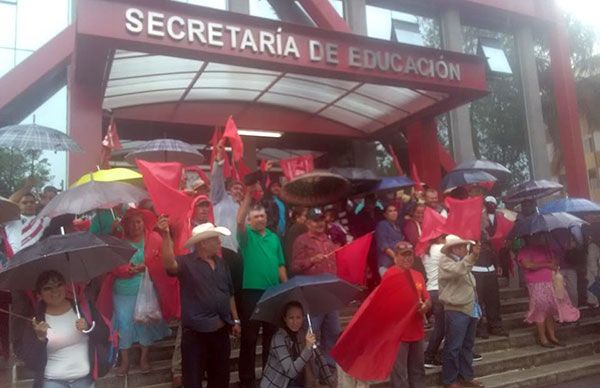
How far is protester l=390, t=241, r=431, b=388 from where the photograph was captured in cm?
514

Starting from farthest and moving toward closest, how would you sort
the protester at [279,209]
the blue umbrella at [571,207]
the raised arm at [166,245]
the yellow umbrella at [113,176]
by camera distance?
the blue umbrella at [571,207]
the protester at [279,209]
the yellow umbrella at [113,176]
the raised arm at [166,245]

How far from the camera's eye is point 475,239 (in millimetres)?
5715

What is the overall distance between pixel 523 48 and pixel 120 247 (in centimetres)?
1366

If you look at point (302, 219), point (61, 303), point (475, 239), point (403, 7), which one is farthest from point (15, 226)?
point (403, 7)

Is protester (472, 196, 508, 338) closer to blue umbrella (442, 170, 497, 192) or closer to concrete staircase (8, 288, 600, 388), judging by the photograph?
concrete staircase (8, 288, 600, 388)

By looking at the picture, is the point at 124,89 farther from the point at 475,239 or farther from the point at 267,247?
the point at 475,239

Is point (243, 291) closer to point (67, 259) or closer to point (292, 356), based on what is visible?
point (292, 356)

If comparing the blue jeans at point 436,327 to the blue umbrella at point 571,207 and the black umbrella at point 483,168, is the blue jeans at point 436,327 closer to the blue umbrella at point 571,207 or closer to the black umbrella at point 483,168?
the blue umbrella at point 571,207

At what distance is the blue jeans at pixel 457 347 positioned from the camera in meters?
5.79

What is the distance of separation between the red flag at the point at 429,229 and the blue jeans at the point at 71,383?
410 centimetres

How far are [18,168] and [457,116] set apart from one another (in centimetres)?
988

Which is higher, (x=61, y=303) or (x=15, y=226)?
(x=15, y=226)

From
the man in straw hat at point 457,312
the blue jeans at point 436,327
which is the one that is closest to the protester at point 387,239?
the blue jeans at point 436,327

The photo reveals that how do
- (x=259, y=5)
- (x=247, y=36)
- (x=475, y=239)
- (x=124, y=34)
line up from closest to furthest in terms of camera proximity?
1. (x=475, y=239)
2. (x=124, y=34)
3. (x=247, y=36)
4. (x=259, y=5)
